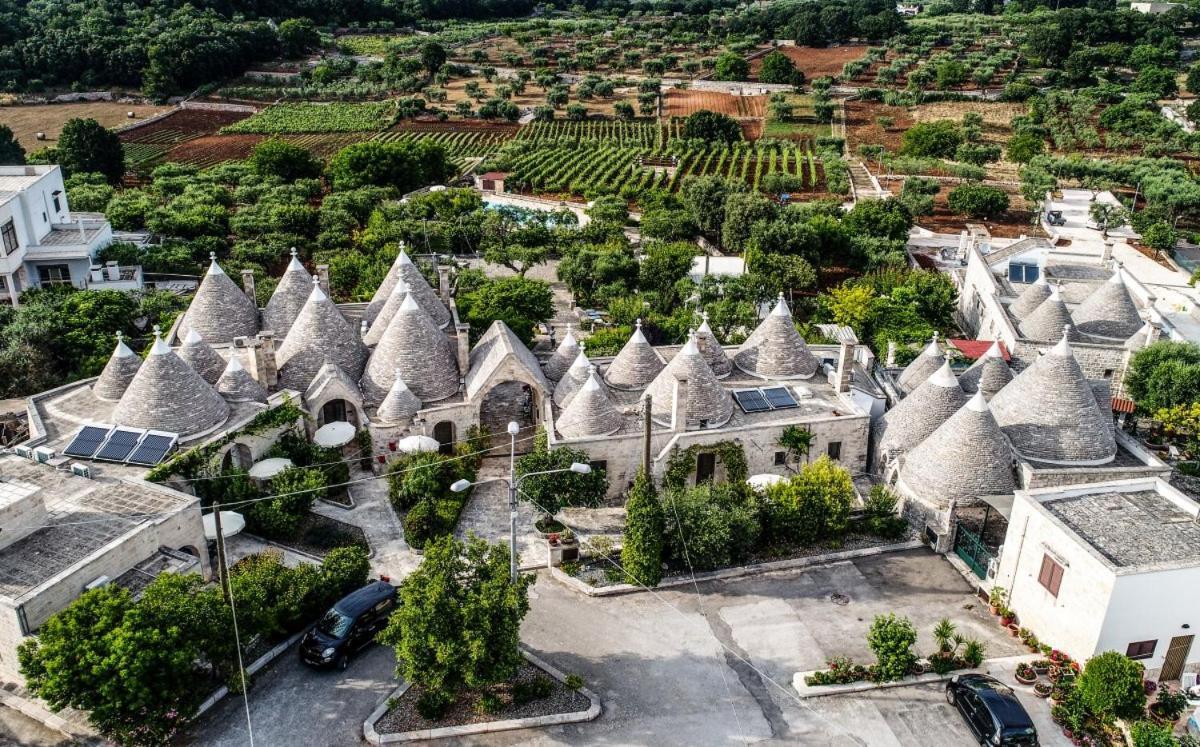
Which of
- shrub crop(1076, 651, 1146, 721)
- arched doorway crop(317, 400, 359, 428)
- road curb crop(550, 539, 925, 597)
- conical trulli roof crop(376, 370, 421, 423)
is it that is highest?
conical trulli roof crop(376, 370, 421, 423)

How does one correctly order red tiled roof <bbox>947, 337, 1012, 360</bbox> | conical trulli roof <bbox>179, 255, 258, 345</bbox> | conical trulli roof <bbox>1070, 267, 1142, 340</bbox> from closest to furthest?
conical trulli roof <bbox>179, 255, 258, 345</bbox>, conical trulli roof <bbox>1070, 267, 1142, 340</bbox>, red tiled roof <bbox>947, 337, 1012, 360</bbox>

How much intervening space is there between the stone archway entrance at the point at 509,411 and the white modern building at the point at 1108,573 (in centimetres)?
1762

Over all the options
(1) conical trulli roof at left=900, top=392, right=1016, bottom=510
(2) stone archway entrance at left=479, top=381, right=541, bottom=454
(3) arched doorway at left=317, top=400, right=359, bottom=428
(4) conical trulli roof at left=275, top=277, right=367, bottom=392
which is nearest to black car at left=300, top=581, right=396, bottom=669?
(3) arched doorway at left=317, top=400, right=359, bottom=428

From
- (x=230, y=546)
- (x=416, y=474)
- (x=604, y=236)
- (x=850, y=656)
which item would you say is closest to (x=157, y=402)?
(x=230, y=546)

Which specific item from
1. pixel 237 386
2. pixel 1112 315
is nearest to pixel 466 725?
pixel 237 386

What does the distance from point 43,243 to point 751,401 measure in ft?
145

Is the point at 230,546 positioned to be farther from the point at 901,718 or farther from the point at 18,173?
the point at 18,173

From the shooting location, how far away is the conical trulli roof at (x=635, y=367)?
113 ft

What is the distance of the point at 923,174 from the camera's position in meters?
93.4

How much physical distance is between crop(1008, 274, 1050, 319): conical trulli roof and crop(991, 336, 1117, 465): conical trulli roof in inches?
568

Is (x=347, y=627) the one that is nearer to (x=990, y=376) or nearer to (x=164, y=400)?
(x=164, y=400)

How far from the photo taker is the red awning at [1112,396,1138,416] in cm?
3791

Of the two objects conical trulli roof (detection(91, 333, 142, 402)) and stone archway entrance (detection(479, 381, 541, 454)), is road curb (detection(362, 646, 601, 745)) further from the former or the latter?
conical trulli roof (detection(91, 333, 142, 402))

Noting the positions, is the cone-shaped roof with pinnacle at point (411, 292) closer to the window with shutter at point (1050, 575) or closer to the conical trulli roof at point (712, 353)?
the conical trulli roof at point (712, 353)
